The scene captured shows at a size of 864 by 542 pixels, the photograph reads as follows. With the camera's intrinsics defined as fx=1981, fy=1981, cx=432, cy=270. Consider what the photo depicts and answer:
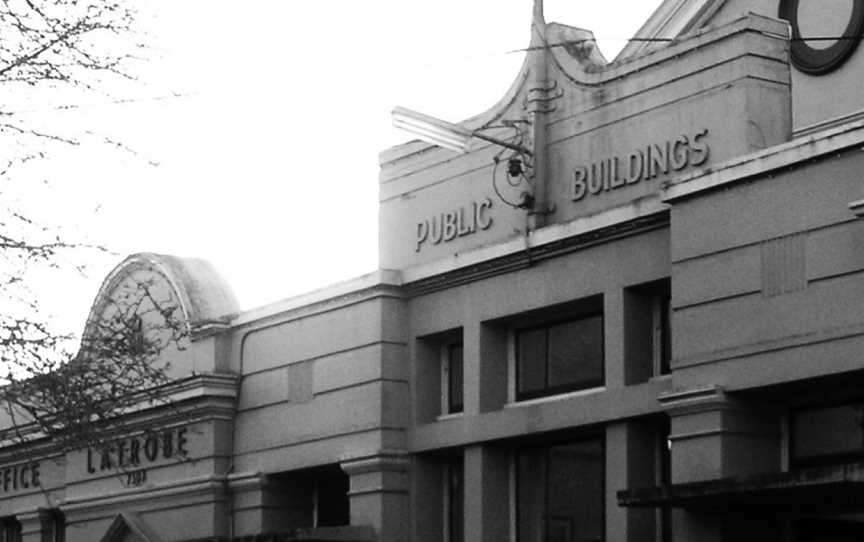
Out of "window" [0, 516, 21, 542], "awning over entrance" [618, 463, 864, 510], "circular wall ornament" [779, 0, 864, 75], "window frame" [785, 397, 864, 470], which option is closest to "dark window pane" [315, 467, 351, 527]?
"awning over entrance" [618, 463, 864, 510]

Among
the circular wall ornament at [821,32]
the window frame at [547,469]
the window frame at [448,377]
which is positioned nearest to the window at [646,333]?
the window frame at [547,469]

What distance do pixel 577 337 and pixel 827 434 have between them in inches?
146

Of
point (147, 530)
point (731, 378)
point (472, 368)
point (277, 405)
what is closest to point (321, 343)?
point (277, 405)

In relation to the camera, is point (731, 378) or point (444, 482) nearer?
point (731, 378)

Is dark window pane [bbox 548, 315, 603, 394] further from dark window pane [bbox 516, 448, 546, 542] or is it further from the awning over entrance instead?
the awning over entrance

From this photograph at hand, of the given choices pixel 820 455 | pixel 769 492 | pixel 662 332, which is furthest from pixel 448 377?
pixel 769 492

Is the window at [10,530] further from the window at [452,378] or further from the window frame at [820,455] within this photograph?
the window frame at [820,455]

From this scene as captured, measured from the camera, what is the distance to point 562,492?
20359 mm

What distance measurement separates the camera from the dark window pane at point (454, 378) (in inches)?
856

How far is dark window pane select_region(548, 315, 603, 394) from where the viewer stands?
19750mm

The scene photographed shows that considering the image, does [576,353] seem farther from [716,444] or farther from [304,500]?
[304,500]

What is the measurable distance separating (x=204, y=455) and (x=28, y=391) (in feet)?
21.9

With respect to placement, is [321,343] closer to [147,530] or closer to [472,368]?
[472,368]

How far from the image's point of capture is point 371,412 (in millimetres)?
21969
